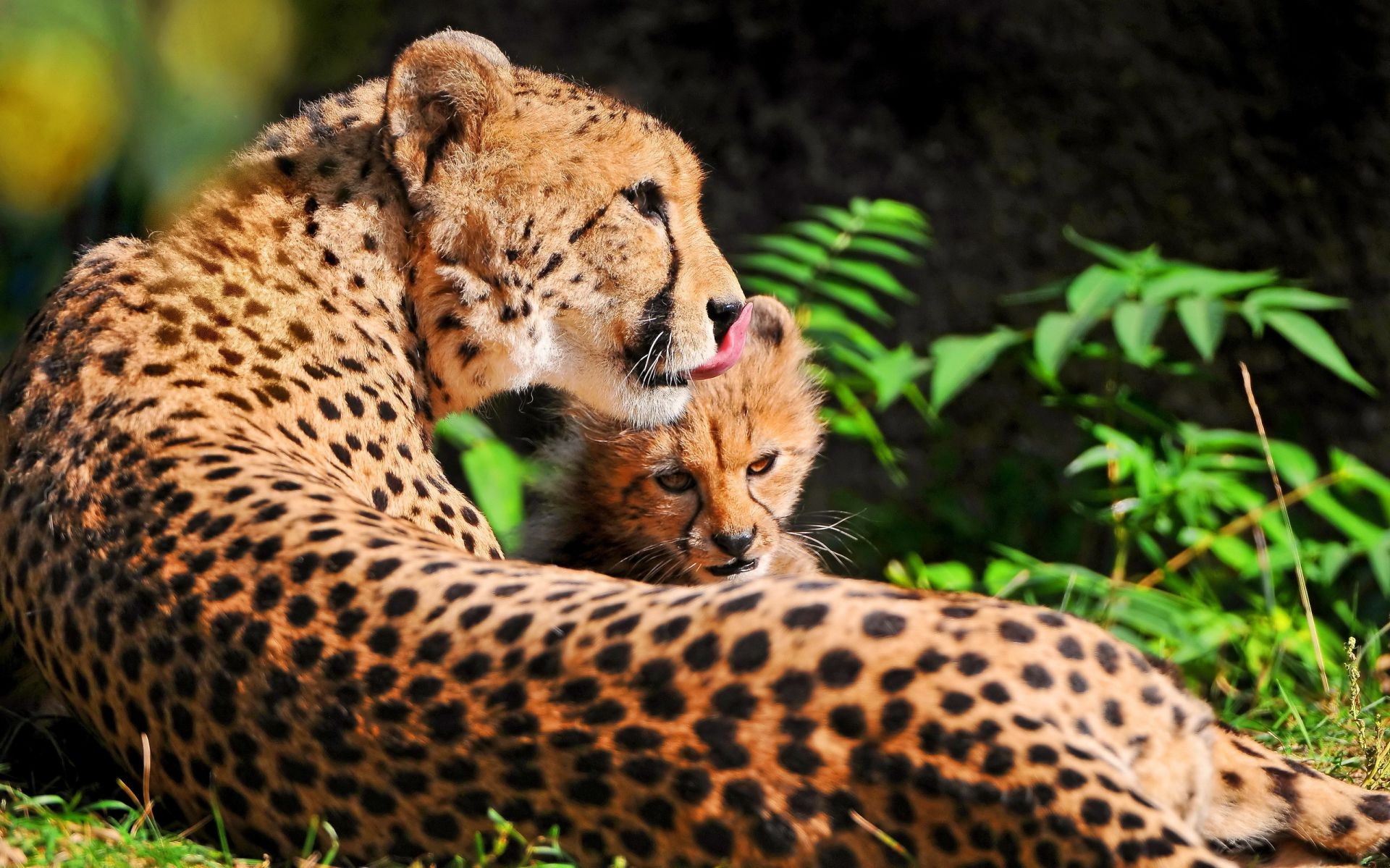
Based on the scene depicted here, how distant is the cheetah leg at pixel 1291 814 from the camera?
2.34 meters

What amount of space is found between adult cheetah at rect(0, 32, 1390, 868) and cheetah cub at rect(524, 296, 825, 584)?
1.32ft

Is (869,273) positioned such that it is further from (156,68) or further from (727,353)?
(156,68)

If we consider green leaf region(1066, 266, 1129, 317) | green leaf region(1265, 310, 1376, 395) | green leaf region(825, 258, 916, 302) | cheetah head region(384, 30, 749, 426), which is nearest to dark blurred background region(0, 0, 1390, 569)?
green leaf region(825, 258, 916, 302)

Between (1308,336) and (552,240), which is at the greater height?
(552,240)

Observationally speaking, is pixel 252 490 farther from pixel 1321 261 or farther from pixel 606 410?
pixel 1321 261

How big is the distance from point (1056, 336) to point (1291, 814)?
5.44ft

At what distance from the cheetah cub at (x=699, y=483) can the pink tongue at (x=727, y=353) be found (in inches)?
10.0

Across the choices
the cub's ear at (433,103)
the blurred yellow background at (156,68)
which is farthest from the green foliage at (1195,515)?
the blurred yellow background at (156,68)

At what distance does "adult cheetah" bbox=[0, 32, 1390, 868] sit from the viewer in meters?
1.79

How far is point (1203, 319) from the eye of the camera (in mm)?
3674

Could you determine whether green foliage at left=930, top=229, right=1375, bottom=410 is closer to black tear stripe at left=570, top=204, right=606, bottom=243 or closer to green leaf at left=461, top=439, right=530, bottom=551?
green leaf at left=461, top=439, right=530, bottom=551

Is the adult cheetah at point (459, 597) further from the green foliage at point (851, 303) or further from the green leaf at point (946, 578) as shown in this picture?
the green leaf at point (946, 578)

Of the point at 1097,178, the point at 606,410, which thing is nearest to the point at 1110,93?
the point at 1097,178

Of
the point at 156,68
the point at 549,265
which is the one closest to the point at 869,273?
the point at 549,265
